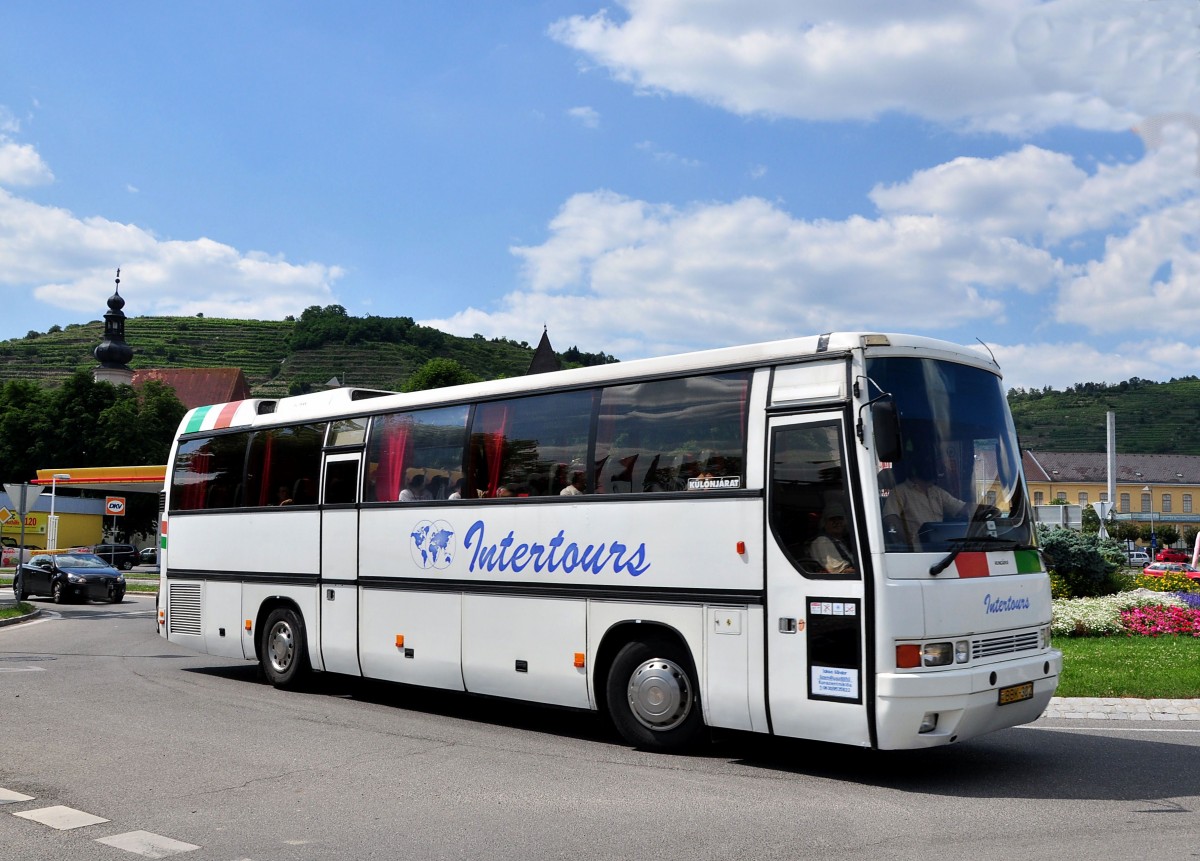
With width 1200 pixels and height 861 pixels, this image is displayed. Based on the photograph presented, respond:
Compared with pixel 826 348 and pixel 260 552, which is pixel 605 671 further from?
pixel 260 552

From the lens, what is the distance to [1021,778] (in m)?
8.43

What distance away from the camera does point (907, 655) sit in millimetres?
7754

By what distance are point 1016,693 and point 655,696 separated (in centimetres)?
274

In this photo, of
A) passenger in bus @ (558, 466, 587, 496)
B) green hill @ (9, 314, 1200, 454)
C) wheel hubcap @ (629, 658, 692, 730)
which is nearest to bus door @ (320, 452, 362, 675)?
passenger in bus @ (558, 466, 587, 496)

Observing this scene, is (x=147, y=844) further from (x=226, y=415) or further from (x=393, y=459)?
(x=226, y=415)

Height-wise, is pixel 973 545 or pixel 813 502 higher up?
pixel 813 502

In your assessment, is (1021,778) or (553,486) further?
(553,486)

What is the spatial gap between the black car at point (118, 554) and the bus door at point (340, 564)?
156 ft

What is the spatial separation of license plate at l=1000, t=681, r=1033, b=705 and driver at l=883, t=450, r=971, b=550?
1267 millimetres

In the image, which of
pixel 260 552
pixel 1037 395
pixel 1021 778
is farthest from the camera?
pixel 1037 395

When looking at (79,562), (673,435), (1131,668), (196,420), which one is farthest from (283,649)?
(79,562)

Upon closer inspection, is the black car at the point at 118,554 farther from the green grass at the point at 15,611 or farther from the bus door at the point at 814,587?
the bus door at the point at 814,587

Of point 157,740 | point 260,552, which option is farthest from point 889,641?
point 260,552

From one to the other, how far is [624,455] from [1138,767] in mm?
4659
